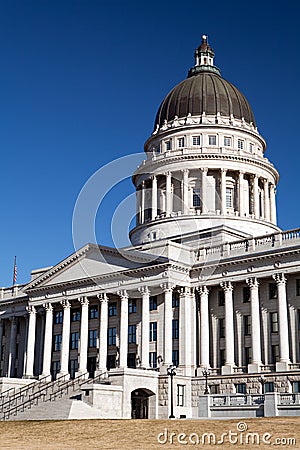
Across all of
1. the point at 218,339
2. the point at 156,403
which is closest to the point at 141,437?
the point at 156,403

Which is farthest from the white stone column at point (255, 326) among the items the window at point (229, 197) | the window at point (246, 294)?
the window at point (229, 197)

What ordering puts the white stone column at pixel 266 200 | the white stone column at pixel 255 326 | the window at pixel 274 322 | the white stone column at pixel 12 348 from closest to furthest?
the white stone column at pixel 255 326
the window at pixel 274 322
the white stone column at pixel 12 348
the white stone column at pixel 266 200

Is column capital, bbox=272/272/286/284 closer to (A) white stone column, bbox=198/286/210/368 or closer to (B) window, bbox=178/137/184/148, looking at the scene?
(A) white stone column, bbox=198/286/210/368

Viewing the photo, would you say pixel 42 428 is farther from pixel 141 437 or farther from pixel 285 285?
pixel 285 285

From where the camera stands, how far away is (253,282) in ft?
222

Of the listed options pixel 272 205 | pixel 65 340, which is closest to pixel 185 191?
pixel 272 205

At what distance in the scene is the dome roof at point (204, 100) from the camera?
94312 mm

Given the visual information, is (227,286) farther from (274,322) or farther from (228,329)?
(274,322)

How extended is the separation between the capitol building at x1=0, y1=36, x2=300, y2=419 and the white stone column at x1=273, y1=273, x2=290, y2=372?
0.10m

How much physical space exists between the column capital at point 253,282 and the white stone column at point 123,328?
44.2 feet

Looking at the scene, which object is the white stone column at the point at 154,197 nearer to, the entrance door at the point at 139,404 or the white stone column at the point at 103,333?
the white stone column at the point at 103,333

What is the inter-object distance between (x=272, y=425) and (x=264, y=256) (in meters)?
31.1

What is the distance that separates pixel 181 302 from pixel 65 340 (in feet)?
49.4

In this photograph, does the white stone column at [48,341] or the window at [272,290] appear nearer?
the window at [272,290]
